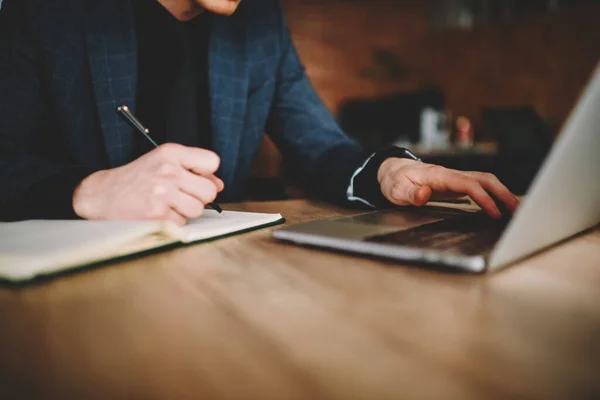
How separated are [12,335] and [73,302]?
0.21 ft

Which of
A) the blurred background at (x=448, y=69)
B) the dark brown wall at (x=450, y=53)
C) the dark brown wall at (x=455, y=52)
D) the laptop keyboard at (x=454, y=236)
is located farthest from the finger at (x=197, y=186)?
the dark brown wall at (x=455, y=52)

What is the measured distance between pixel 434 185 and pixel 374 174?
0.17 meters

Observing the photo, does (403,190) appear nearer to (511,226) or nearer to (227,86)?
(511,226)

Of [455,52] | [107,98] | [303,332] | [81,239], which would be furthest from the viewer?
[455,52]

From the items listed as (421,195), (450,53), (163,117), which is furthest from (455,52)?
(421,195)

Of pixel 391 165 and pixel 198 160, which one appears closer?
pixel 198 160

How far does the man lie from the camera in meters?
0.67

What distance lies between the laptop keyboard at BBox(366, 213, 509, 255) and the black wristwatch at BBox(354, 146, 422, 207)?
237 millimetres

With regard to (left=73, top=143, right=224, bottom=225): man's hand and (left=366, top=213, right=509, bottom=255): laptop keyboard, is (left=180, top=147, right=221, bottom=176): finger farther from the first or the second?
(left=366, top=213, right=509, bottom=255): laptop keyboard

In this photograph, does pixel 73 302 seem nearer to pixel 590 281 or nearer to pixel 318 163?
pixel 590 281

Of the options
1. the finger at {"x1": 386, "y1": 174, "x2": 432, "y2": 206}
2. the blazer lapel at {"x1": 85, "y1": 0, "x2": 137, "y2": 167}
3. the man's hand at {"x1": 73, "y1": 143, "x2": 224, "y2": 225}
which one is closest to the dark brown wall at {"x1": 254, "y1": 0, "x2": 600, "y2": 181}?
the blazer lapel at {"x1": 85, "y1": 0, "x2": 137, "y2": 167}

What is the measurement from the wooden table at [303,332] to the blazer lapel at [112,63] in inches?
24.8

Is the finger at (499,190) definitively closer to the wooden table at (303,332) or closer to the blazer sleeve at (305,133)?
the wooden table at (303,332)

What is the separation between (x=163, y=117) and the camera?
1176 millimetres
